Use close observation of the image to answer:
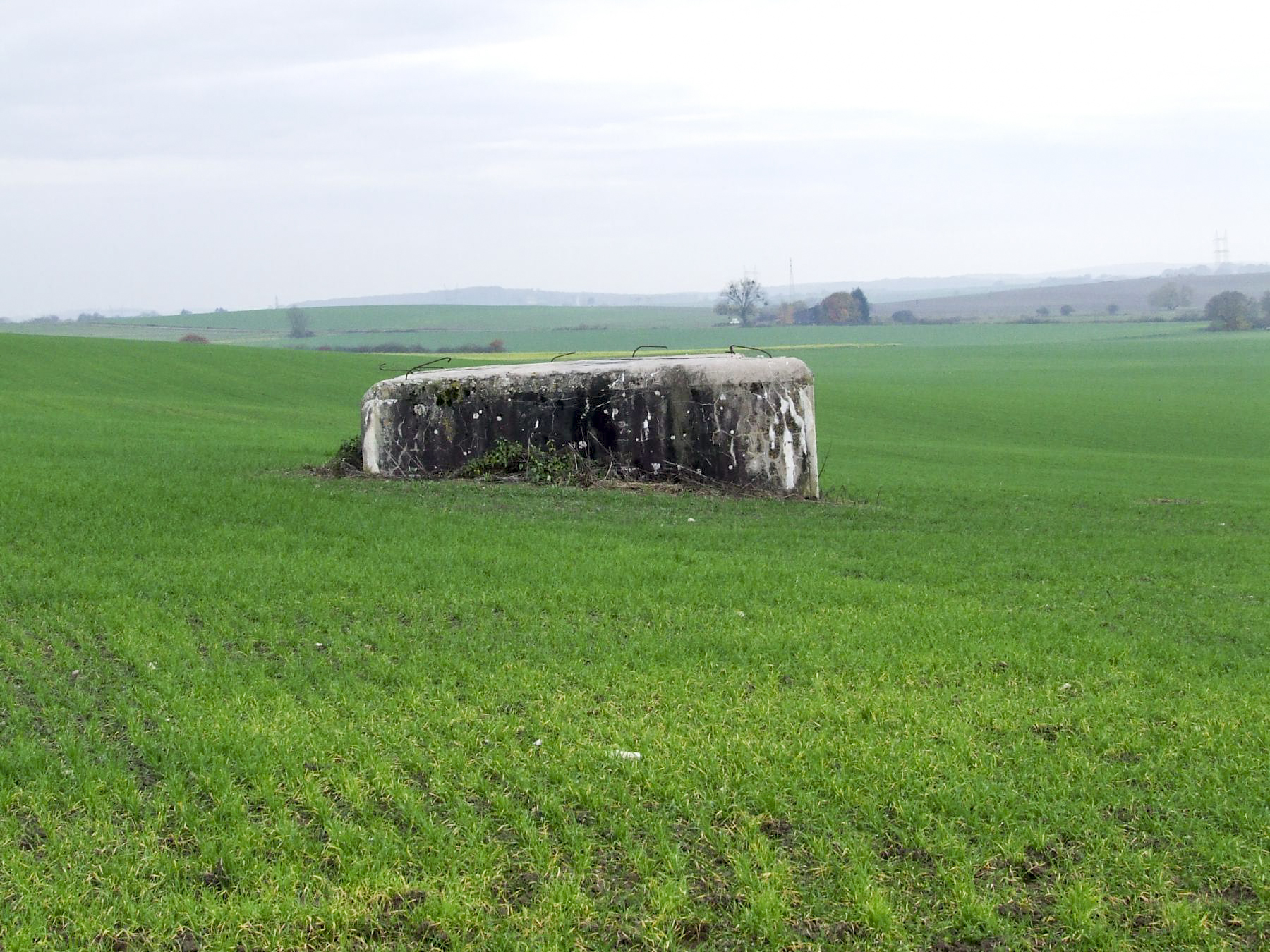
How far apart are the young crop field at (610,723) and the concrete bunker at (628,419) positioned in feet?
3.42

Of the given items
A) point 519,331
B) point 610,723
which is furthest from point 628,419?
point 519,331

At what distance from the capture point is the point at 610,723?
7.16m

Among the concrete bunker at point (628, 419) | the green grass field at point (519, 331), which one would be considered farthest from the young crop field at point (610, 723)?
the green grass field at point (519, 331)

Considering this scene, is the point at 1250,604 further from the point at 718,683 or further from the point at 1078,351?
the point at 1078,351

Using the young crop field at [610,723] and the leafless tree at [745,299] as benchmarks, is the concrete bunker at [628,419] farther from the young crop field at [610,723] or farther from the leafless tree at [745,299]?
the leafless tree at [745,299]

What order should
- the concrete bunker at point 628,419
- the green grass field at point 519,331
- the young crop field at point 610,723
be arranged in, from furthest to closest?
1. the green grass field at point 519,331
2. the concrete bunker at point 628,419
3. the young crop field at point 610,723

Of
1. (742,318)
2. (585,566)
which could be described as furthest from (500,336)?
(585,566)

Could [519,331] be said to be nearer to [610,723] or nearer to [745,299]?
[745,299]

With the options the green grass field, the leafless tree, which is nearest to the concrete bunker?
the green grass field

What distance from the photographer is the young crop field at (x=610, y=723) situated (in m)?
5.06

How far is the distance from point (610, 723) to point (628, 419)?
33.4 ft

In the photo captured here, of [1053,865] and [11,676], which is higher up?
[11,676]

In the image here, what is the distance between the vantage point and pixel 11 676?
772 centimetres

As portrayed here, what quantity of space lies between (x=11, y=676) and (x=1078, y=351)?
9157 cm
